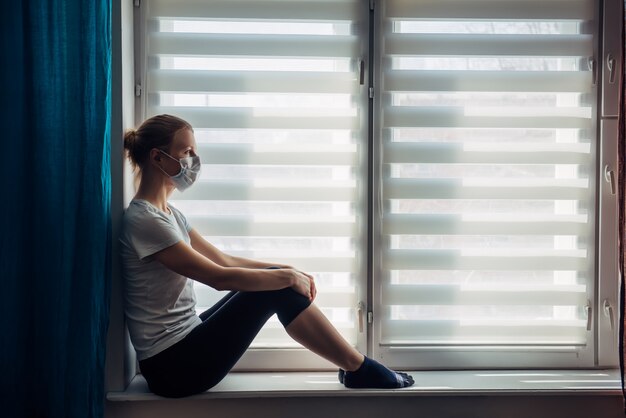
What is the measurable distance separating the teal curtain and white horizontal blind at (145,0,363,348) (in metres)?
0.36

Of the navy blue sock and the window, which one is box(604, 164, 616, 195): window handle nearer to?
the window

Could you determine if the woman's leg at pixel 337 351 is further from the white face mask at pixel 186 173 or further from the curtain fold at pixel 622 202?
the curtain fold at pixel 622 202

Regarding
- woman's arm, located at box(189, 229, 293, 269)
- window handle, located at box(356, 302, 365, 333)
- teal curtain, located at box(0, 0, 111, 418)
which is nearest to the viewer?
teal curtain, located at box(0, 0, 111, 418)

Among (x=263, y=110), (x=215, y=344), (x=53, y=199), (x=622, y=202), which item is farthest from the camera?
(x=263, y=110)

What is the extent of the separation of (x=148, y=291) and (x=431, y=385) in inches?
40.6

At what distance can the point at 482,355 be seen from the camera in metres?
2.28

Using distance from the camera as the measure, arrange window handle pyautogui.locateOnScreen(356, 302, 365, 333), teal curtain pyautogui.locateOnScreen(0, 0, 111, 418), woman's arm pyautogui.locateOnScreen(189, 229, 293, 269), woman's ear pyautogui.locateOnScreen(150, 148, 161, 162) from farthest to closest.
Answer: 1. window handle pyautogui.locateOnScreen(356, 302, 365, 333)
2. woman's arm pyautogui.locateOnScreen(189, 229, 293, 269)
3. woman's ear pyautogui.locateOnScreen(150, 148, 161, 162)
4. teal curtain pyautogui.locateOnScreen(0, 0, 111, 418)

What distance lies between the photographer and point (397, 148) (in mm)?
2236

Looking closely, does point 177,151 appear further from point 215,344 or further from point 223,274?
point 215,344

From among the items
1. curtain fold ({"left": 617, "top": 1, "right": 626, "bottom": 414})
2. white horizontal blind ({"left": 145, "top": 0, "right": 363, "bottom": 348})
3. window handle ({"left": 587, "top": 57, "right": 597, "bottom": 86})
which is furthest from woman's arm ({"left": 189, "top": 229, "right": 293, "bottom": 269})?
window handle ({"left": 587, "top": 57, "right": 597, "bottom": 86})

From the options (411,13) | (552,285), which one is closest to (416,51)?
(411,13)

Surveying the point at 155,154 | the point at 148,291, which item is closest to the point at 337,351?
the point at 148,291

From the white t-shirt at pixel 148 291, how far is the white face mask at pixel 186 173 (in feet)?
0.37

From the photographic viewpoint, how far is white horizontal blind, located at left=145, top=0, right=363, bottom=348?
220 cm
